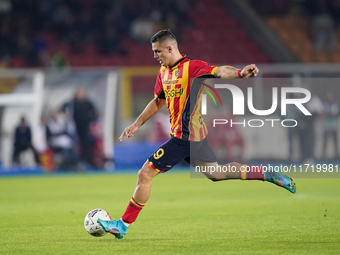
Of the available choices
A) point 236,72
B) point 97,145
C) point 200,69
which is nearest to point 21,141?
point 97,145

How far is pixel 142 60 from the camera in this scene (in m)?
21.8

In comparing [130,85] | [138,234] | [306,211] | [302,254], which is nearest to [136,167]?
[130,85]

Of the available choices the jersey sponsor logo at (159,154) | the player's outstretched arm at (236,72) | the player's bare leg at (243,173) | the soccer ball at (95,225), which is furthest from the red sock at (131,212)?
the player's outstretched arm at (236,72)

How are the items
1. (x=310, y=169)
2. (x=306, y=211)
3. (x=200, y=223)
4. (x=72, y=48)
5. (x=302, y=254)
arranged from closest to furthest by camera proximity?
(x=302, y=254)
(x=200, y=223)
(x=306, y=211)
(x=310, y=169)
(x=72, y=48)

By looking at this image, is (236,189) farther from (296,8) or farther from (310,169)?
(296,8)

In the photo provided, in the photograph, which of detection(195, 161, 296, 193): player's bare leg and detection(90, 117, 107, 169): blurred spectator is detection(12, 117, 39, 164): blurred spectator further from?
detection(195, 161, 296, 193): player's bare leg

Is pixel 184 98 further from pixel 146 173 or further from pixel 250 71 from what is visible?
pixel 250 71

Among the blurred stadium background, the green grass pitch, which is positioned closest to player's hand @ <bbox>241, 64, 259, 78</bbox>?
the green grass pitch

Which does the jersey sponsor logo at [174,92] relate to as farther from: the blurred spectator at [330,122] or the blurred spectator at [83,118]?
the blurred spectator at [330,122]

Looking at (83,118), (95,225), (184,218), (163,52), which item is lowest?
(184,218)

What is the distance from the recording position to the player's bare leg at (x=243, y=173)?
6031 mm

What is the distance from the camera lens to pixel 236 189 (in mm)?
11242

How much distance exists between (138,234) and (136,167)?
33.3ft

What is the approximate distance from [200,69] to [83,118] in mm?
10336
